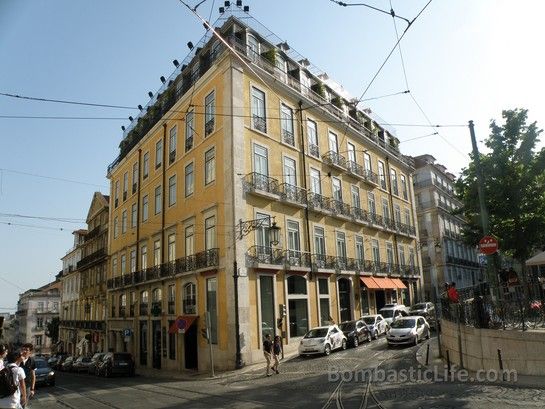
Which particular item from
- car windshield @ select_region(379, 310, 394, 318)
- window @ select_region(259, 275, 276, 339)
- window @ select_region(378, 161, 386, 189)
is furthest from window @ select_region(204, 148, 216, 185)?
window @ select_region(378, 161, 386, 189)

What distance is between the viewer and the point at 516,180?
20.9m

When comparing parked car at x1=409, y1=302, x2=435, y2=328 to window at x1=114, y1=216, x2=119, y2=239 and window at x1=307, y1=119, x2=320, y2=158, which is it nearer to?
window at x1=307, y1=119, x2=320, y2=158

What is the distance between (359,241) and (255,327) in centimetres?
1307

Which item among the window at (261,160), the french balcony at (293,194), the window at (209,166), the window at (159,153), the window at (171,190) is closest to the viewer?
the window at (209,166)

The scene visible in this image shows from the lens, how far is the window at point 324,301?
2719cm

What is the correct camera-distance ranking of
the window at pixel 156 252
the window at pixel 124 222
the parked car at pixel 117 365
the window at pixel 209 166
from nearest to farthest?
the window at pixel 209 166 < the parked car at pixel 117 365 < the window at pixel 156 252 < the window at pixel 124 222

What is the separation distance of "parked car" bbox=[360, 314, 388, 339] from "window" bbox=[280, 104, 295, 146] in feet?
36.9

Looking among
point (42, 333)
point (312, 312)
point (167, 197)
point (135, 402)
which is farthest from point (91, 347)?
point (42, 333)

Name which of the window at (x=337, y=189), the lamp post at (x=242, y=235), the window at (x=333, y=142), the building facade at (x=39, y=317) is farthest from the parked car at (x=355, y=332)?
the building facade at (x=39, y=317)

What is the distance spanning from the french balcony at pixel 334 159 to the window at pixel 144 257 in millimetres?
13812

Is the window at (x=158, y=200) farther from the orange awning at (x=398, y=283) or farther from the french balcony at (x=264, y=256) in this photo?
the orange awning at (x=398, y=283)

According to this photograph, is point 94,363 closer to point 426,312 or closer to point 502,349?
point 426,312

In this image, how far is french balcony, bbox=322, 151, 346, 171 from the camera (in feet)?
98.7

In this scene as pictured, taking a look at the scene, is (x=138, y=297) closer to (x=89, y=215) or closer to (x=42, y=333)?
(x=89, y=215)
